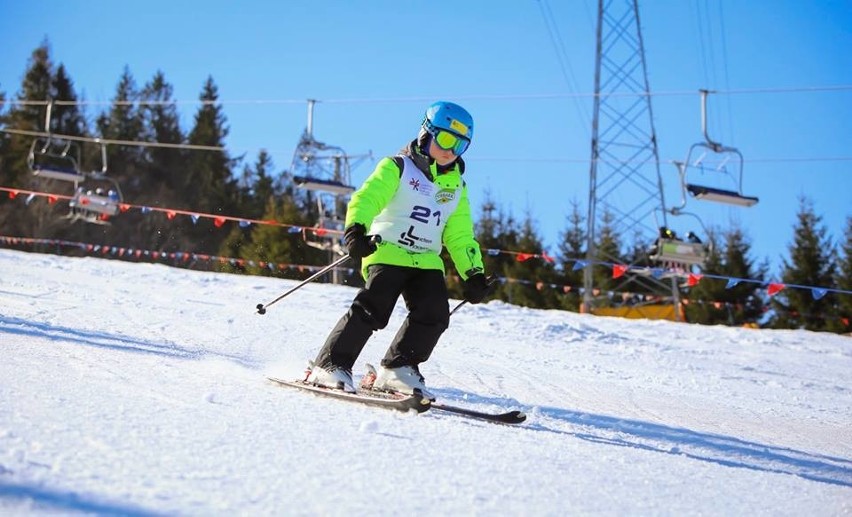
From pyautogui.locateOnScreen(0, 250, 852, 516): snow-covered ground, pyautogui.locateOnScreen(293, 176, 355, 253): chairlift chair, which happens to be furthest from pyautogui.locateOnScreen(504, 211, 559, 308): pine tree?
pyautogui.locateOnScreen(0, 250, 852, 516): snow-covered ground

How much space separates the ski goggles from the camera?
202 inches

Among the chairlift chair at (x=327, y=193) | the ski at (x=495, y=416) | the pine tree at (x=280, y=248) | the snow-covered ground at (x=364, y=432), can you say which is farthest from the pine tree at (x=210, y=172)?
the ski at (x=495, y=416)

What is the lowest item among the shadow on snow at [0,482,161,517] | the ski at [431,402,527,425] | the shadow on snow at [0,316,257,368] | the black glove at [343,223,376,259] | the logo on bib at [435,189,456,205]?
the ski at [431,402,527,425]

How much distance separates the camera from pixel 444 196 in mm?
5254

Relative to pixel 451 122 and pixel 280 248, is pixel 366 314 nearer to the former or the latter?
pixel 451 122

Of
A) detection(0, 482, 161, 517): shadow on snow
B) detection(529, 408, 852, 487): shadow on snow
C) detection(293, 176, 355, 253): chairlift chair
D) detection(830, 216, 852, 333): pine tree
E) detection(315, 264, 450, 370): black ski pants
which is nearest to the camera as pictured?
detection(0, 482, 161, 517): shadow on snow

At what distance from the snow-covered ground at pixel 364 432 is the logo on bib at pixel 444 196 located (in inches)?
50.1

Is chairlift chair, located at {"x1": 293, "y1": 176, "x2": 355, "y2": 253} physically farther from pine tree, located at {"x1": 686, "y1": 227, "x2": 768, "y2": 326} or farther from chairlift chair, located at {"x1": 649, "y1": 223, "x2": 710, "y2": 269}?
pine tree, located at {"x1": 686, "y1": 227, "x2": 768, "y2": 326}

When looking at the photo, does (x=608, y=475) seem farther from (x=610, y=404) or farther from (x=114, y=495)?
(x=610, y=404)

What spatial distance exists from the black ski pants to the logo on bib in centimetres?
Result: 41

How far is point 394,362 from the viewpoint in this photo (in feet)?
16.8

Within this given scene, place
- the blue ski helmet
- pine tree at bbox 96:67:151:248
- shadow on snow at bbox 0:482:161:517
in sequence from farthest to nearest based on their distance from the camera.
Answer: pine tree at bbox 96:67:151:248, the blue ski helmet, shadow on snow at bbox 0:482:161:517

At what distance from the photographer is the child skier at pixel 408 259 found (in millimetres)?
4949

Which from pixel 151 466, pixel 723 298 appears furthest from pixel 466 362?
pixel 723 298
